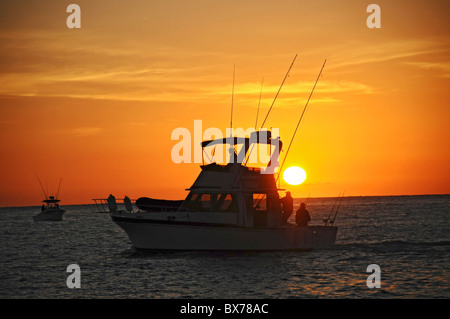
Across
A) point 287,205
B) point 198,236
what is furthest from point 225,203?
point 287,205

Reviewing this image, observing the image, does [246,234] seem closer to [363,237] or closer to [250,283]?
[250,283]

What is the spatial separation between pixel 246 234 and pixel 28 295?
10081mm

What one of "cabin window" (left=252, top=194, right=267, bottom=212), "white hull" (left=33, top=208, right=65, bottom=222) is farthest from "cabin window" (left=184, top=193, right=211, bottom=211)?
"white hull" (left=33, top=208, right=65, bottom=222)

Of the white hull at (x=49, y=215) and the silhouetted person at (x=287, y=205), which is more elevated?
the white hull at (x=49, y=215)

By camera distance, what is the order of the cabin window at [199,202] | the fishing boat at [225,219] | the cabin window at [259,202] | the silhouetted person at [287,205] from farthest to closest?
the silhouetted person at [287,205] → the cabin window at [259,202] → the cabin window at [199,202] → the fishing boat at [225,219]

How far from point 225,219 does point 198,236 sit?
1.77 metres

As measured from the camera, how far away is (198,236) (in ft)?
86.5

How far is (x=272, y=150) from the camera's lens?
96.9 ft

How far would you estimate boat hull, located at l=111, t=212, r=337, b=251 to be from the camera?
1039 inches

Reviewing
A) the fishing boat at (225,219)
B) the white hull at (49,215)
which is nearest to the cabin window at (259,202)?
the fishing boat at (225,219)

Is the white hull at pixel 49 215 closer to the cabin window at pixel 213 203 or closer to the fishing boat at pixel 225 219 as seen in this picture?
the fishing boat at pixel 225 219

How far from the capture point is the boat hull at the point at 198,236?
86.6 ft
